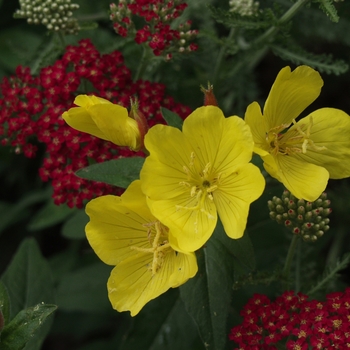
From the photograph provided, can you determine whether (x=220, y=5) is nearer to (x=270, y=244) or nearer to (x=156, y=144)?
(x=270, y=244)

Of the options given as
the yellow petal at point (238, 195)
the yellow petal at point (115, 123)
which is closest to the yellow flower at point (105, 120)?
the yellow petal at point (115, 123)

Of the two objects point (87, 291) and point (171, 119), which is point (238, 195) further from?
point (87, 291)

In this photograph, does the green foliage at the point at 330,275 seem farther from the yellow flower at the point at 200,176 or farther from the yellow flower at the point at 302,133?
the yellow flower at the point at 200,176

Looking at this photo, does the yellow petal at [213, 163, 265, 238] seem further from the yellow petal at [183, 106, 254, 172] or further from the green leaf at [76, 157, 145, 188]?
the green leaf at [76, 157, 145, 188]

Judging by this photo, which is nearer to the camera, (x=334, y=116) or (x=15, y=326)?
(x=15, y=326)

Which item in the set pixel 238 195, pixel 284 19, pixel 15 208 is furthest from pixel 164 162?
pixel 15 208

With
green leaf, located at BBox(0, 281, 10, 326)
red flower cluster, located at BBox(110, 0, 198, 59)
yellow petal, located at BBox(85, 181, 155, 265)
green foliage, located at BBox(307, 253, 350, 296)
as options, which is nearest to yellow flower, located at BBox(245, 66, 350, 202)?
green foliage, located at BBox(307, 253, 350, 296)

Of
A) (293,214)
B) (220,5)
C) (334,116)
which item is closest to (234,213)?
(293,214)
